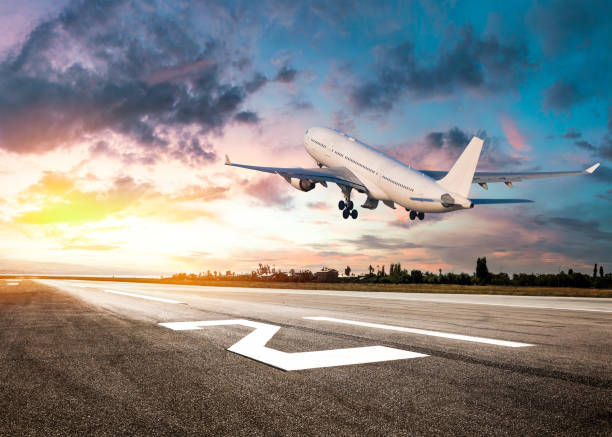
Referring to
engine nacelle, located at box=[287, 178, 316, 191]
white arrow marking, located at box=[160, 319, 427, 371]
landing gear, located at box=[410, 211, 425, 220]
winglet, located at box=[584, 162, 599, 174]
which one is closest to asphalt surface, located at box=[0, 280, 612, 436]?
white arrow marking, located at box=[160, 319, 427, 371]

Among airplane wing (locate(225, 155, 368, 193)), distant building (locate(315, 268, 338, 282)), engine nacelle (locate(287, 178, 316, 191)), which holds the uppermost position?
airplane wing (locate(225, 155, 368, 193))

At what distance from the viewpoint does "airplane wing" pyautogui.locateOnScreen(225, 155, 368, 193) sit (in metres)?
39.8

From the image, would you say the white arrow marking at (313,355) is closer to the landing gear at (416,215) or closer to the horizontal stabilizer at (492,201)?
the horizontal stabilizer at (492,201)

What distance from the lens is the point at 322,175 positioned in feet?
134

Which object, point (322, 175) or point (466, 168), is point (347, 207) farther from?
point (466, 168)

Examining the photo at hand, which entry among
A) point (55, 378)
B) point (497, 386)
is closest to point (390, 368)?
point (497, 386)

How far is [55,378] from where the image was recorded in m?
3.88

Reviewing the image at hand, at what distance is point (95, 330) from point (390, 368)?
558cm

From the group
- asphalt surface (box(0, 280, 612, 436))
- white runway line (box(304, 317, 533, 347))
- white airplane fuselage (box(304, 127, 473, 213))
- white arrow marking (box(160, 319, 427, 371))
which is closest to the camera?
asphalt surface (box(0, 280, 612, 436))

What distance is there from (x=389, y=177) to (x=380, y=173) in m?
1.56

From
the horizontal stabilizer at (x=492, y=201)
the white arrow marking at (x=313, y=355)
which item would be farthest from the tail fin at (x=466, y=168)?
the white arrow marking at (x=313, y=355)

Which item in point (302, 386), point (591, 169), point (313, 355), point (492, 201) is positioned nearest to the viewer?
point (302, 386)

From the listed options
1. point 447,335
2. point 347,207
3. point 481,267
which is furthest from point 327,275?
point 447,335

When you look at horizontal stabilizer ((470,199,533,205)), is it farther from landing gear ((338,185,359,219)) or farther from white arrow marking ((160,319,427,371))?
white arrow marking ((160,319,427,371))
